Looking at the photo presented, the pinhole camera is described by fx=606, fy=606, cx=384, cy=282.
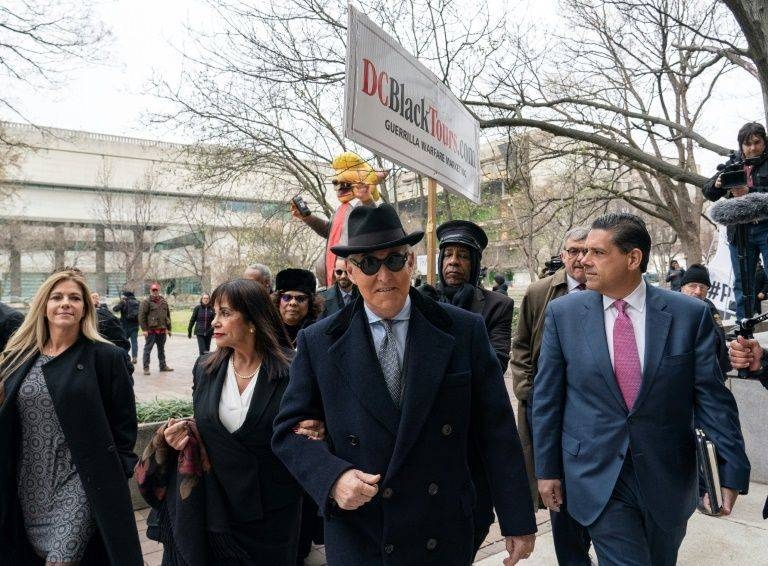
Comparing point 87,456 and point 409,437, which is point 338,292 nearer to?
point 87,456

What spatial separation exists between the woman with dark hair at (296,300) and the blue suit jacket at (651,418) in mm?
2165

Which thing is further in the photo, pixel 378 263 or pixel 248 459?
pixel 248 459

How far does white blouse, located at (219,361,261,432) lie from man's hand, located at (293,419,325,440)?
103 cm

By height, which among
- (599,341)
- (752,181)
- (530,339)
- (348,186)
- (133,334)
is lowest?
(133,334)

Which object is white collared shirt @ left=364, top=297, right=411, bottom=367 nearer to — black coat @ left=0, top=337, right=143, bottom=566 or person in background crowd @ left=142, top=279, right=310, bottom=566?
person in background crowd @ left=142, top=279, right=310, bottom=566

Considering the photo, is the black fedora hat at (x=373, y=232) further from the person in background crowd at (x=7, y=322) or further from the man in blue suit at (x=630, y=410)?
the person in background crowd at (x=7, y=322)

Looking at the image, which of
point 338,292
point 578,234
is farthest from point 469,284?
point 338,292

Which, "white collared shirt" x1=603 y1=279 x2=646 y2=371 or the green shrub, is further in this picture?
the green shrub

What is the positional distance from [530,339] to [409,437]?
2.46m

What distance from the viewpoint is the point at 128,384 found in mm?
3477

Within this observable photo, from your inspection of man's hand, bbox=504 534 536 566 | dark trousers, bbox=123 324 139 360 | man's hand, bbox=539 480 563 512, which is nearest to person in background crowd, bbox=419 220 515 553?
man's hand, bbox=539 480 563 512

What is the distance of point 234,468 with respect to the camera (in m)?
3.00

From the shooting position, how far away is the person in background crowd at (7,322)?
428 centimetres

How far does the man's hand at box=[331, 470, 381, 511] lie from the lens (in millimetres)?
1850
